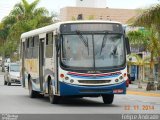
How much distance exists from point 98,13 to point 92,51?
82.6 metres

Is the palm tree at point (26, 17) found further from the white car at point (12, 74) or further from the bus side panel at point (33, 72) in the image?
the bus side panel at point (33, 72)

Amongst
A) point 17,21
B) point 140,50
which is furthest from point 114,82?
point 17,21

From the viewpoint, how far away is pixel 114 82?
2156cm

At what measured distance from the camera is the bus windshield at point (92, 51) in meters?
21.4

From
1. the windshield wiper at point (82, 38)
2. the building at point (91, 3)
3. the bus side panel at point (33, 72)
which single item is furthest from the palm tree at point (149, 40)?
the building at point (91, 3)

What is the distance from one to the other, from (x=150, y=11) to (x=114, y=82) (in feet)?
44.8

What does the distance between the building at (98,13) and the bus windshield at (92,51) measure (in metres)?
74.6

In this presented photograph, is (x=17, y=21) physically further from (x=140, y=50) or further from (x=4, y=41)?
(x=4, y=41)

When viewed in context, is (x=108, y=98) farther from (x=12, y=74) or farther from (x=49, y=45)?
(x=12, y=74)

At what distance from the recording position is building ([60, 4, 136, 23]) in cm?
9788

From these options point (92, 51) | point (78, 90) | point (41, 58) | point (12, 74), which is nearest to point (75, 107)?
point (78, 90)

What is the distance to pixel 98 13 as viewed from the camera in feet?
340

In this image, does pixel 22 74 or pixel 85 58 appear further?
pixel 22 74

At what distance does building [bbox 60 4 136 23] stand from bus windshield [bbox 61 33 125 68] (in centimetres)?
7464
